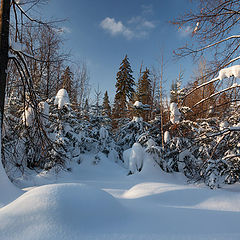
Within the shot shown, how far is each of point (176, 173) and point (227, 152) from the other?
324cm

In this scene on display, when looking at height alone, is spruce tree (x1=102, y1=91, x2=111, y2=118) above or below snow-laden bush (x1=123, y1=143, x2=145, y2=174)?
above

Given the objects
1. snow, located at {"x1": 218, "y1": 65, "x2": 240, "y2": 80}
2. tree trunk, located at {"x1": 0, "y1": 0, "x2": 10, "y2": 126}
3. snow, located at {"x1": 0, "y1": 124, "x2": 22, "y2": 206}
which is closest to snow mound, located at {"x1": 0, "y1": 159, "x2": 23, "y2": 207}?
snow, located at {"x1": 0, "y1": 124, "x2": 22, "y2": 206}

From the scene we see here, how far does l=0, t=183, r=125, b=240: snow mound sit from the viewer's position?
4.96 ft

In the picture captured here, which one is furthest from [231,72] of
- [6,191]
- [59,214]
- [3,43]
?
[6,191]

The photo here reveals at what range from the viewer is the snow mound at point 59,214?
4.96 ft

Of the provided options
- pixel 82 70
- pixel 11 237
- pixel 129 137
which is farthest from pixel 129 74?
pixel 11 237

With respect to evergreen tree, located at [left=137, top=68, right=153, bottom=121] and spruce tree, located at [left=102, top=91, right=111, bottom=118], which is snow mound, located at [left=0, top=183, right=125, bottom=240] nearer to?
evergreen tree, located at [left=137, top=68, right=153, bottom=121]

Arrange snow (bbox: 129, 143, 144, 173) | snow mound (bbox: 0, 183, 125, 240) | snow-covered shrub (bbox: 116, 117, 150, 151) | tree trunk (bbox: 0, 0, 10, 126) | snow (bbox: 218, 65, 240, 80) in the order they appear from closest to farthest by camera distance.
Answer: snow mound (bbox: 0, 183, 125, 240)
snow (bbox: 218, 65, 240, 80)
tree trunk (bbox: 0, 0, 10, 126)
snow (bbox: 129, 143, 144, 173)
snow-covered shrub (bbox: 116, 117, 150, 151)

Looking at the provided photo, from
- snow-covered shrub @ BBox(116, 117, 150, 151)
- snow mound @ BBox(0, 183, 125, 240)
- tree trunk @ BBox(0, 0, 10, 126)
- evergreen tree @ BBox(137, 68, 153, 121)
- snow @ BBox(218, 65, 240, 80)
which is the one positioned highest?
evergreen tree @ BBox(137, 68, 153, 121)

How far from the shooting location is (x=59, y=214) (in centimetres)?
170

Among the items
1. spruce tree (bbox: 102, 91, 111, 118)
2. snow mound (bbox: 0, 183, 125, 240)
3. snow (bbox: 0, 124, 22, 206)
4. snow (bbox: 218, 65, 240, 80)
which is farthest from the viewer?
spruce tree (bbox: 102, 91, 111, 118)

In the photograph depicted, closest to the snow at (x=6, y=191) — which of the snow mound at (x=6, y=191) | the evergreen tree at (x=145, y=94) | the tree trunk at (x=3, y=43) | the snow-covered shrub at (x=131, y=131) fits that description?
the snow mound at (x=6, y=191)

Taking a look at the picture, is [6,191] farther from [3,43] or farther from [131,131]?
[131,131]

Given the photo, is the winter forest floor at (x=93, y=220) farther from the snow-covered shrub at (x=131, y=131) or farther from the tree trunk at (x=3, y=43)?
the snow-covered shrub at (x=131, y=131)
